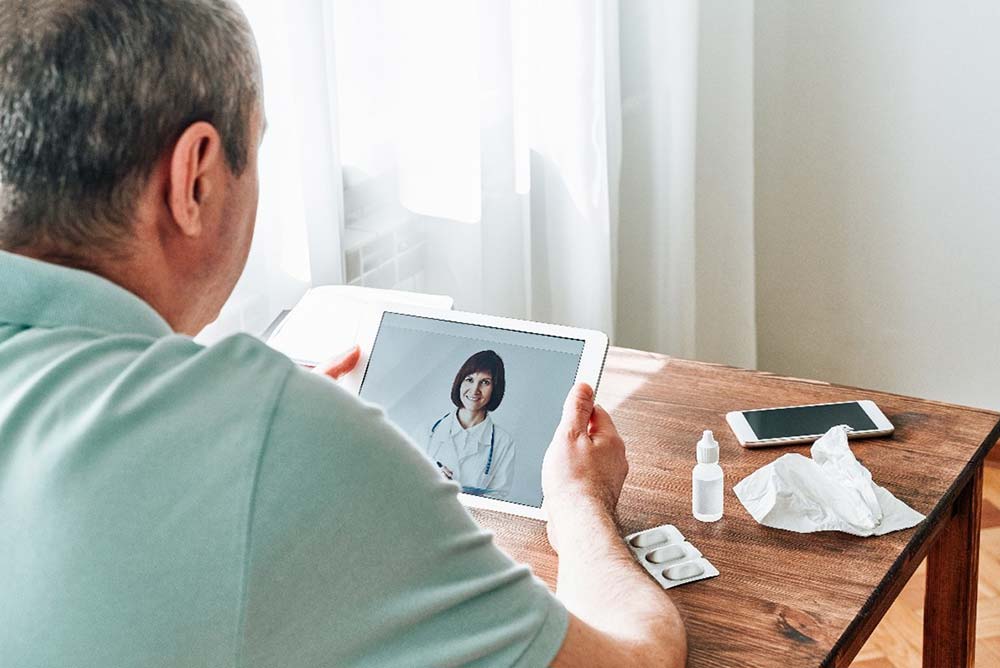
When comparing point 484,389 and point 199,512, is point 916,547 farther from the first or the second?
point 199,512

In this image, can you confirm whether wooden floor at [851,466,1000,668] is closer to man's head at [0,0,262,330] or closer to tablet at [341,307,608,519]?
tablet at [341,307,608,519]

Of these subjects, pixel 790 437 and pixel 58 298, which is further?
pixel 790 437

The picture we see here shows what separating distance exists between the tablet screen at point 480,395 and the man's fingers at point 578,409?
0.03 metres

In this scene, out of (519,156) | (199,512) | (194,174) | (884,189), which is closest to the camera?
(199,512)

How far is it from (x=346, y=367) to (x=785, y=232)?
1.69 meters

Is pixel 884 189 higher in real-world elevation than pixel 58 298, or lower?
lower

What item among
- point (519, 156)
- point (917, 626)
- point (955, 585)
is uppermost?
point (519, 156)

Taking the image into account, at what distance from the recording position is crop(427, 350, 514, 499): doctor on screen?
4.25 ft

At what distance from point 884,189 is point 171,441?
225 cm

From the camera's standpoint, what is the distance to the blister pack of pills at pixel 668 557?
1166mm

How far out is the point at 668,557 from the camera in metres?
1.20

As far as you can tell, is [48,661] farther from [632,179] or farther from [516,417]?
[632,179]

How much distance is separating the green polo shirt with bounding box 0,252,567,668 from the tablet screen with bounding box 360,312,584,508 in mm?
513

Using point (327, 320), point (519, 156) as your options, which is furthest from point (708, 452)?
point (519, 156)
